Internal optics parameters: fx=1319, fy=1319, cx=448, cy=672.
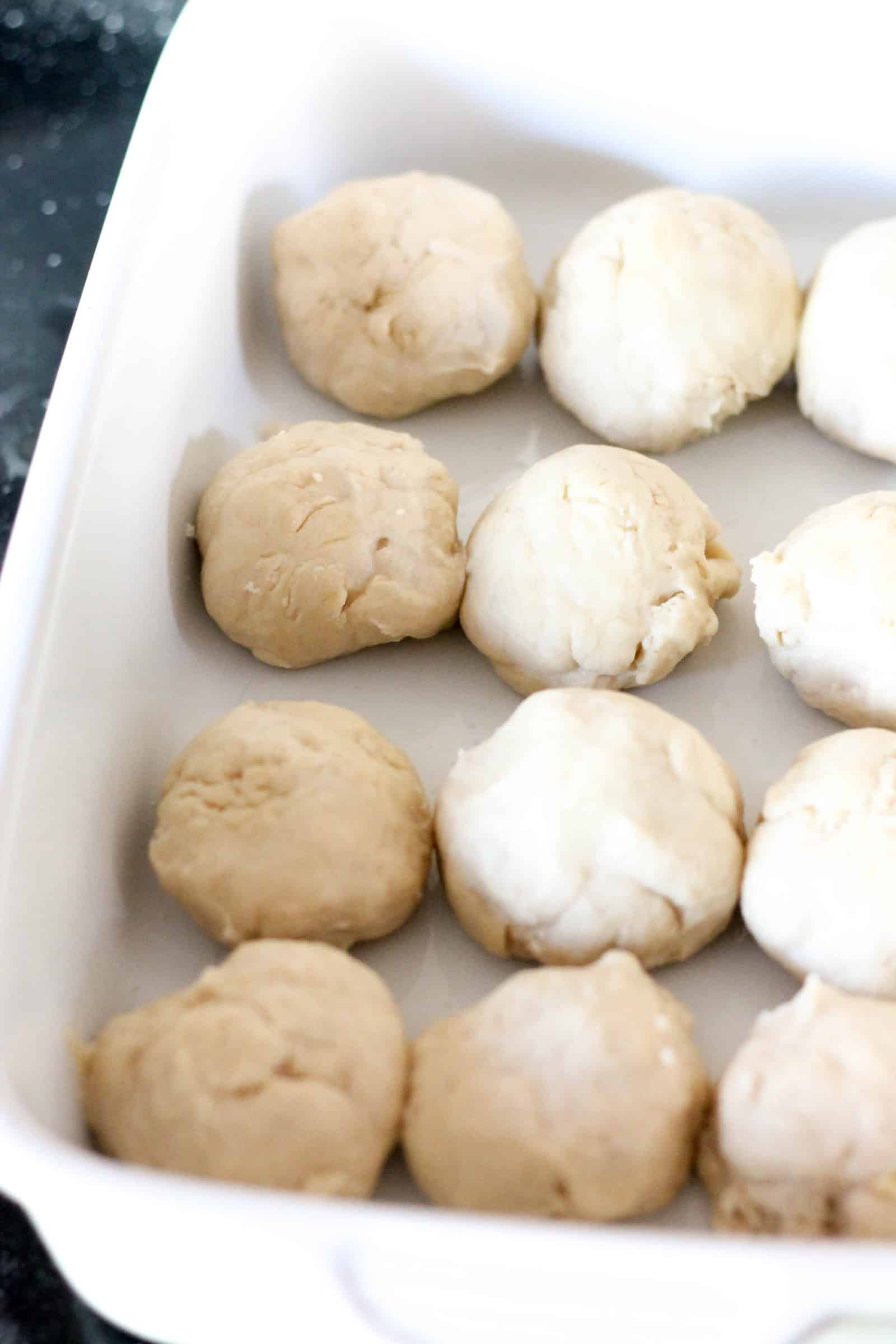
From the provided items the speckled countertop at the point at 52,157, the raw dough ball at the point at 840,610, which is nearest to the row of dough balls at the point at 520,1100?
the raw dough ball at the point at 840,610

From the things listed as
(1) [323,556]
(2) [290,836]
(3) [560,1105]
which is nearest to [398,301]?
(1) [323,556]

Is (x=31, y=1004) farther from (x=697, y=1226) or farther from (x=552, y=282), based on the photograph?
(x=552, y=282)

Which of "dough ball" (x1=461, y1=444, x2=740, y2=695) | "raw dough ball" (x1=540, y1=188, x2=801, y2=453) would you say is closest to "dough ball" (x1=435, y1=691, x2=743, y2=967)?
"dough ball" (x1=461, y1=444, x2=740, y2=695)

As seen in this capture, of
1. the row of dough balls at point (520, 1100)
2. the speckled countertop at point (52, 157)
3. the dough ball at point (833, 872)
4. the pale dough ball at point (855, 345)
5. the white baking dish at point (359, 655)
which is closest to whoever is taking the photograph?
the white baking dish at point (359, 655)

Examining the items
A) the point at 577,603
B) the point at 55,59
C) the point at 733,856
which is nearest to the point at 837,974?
the point at 733,856

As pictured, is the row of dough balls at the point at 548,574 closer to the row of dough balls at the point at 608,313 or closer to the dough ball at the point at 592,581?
the dough ball at the point at 592,581

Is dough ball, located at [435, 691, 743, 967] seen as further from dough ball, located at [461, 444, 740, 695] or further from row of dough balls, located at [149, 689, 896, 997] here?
dough ball, located at [461, 444, 740, 695]

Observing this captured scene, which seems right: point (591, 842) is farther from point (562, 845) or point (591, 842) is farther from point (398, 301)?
point (398, 301)
